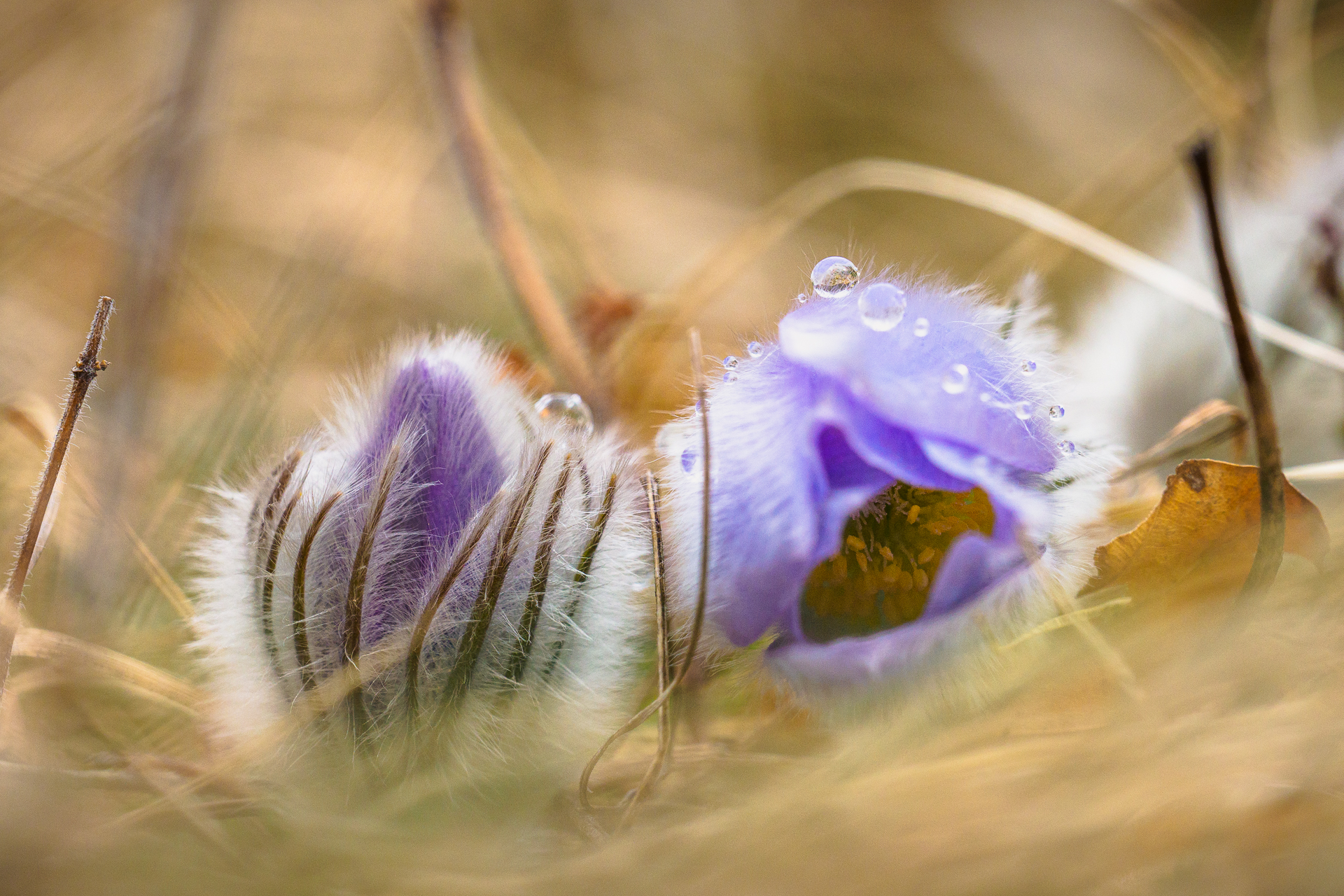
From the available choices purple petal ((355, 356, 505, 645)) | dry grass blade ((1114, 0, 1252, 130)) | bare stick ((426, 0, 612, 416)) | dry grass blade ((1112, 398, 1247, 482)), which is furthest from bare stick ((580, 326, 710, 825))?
dry grass blade ((1114, 0, 1252, 130))

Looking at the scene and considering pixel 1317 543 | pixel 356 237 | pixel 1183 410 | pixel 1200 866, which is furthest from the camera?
pixel 356 237

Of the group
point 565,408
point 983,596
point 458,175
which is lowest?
point 983,596

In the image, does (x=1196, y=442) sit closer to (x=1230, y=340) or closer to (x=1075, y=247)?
(x=1230, y=340)

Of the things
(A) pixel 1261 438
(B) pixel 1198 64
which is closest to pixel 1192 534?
(A) pixel 1261 438

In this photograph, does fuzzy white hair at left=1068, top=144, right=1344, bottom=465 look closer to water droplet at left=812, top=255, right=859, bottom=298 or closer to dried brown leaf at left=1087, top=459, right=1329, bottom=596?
dried brown leaf at left=1087, top=459, right=1329, bottom=596

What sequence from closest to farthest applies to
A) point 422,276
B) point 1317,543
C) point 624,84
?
point 1317,543 < point 422,276 < point 624,84

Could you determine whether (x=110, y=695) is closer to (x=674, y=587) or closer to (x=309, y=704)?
(x=309, y=704)

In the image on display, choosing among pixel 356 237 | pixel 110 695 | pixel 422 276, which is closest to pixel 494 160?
pixel 356 237
